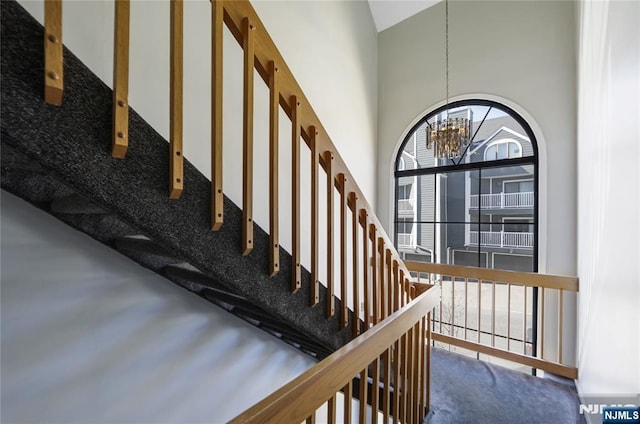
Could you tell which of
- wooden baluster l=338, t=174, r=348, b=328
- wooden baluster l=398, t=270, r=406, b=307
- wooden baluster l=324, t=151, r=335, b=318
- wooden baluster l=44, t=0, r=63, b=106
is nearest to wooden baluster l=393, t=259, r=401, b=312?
wooden baluster l=398, t=270, r=406, b=307

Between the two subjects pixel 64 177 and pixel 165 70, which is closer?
pixel 64 177

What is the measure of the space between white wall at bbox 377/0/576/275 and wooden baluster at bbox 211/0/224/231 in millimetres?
3265

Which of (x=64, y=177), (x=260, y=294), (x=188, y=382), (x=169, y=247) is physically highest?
(x=64, y=177)

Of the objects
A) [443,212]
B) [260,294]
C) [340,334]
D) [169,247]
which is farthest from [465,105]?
[169,247]

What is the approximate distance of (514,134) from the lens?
3.18 meters

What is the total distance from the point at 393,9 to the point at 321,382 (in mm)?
4502

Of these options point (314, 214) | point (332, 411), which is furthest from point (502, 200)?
point (332, 411)

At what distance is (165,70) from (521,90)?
3385mm

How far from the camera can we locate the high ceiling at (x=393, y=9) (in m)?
3.72

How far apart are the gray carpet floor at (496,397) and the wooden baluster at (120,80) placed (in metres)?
2.41

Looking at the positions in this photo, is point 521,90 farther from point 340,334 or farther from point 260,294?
point 260,294

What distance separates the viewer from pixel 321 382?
0.91m

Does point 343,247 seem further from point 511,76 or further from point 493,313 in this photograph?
point 511,76

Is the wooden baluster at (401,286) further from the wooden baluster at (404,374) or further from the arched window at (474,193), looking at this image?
the arched window at (474,193)
